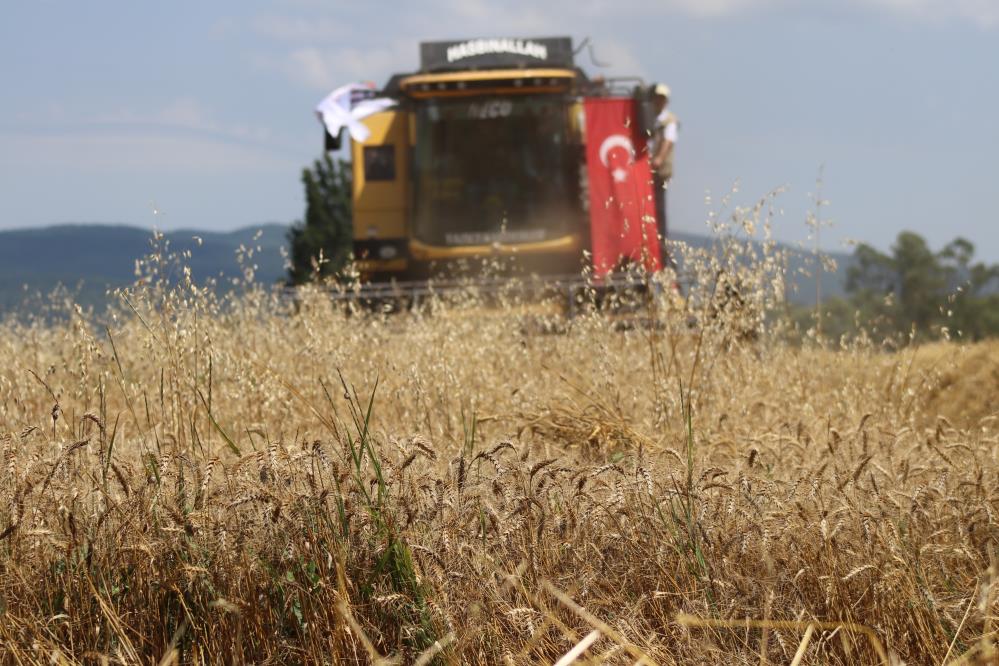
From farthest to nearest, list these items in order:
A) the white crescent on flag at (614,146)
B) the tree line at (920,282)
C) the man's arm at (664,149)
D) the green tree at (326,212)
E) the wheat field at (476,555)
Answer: the tree line at (920,282) < the green tree at (326,212) < the white crescent on flag at (614,146) < the man's arm at (664,149) < the wheat field at (476,555)

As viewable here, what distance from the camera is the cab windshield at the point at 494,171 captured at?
12.2m

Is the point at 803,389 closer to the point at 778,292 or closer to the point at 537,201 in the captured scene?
the point at 778,292

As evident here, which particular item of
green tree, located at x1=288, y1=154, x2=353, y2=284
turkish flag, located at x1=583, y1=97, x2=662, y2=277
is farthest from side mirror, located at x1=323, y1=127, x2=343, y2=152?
green tree, located at x1=288, y1=154, x2=353, y2=284

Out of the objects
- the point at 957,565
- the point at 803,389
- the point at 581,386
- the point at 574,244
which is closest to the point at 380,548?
the point at 957,565

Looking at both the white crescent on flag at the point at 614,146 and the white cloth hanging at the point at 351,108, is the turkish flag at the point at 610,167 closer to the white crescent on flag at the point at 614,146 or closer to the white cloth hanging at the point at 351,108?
the white crescent on flag at the point at 614,146

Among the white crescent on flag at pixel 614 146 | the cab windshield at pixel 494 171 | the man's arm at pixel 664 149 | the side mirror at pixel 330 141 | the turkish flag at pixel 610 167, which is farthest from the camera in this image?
the cab windshield at pixel 494 171

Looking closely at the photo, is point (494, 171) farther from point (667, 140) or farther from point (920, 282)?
point (920, 282)

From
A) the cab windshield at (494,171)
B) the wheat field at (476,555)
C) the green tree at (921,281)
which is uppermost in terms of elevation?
the cab windshield at (494,171)

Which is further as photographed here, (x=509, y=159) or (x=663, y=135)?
(x=509, y=159)

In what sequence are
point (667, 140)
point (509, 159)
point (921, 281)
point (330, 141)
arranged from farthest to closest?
point (921, 281), point (509, 159), point (330, 141), point (667, 140)

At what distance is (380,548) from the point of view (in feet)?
9.40

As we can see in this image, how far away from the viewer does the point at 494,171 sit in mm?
12445

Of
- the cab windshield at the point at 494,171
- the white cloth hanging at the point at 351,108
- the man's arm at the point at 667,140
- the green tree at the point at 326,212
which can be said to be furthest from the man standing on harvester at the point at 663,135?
the green tree at the point at 326,212

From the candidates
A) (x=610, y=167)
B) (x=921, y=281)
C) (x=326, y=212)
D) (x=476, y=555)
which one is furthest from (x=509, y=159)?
(x=921, y=281)
